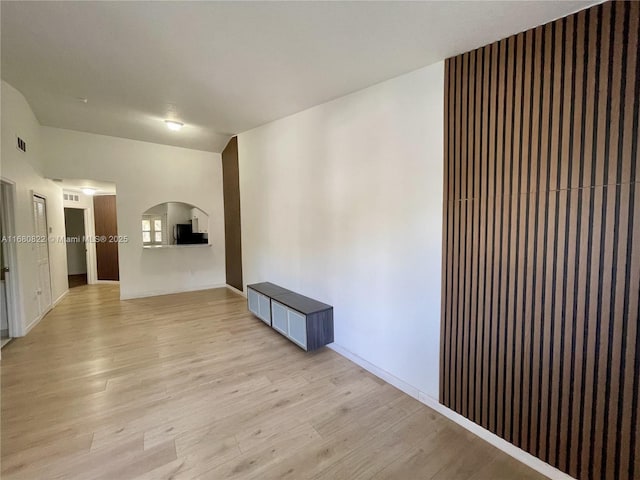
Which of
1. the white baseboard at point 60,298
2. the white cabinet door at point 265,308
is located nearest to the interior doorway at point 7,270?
the white baseboard at point 60,298

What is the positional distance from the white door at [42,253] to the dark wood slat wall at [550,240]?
21.3ft

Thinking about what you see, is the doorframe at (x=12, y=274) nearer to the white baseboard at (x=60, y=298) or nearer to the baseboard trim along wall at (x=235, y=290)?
the white baseboard at (x=60, y=298)

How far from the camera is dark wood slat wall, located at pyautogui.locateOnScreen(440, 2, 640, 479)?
5.31ft

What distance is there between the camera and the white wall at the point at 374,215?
2.57 m

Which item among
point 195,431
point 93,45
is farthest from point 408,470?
point 93,45

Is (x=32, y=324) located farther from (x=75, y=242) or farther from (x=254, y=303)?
(x=75, y=242)

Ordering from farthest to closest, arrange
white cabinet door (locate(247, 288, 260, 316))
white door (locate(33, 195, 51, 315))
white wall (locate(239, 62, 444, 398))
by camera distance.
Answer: white door (locate(33, 195, 51, 315)) → white cabinet door (locate(247, 288, 260, 316)) → white wall (locate(239, 62, 444, 398))

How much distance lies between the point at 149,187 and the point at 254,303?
3.86m

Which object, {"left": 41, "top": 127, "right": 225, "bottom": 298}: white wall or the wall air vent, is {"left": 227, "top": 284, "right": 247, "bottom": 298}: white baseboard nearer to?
{"left": 41, "top": 127, "right": 225, "bottom": 298}: white wall

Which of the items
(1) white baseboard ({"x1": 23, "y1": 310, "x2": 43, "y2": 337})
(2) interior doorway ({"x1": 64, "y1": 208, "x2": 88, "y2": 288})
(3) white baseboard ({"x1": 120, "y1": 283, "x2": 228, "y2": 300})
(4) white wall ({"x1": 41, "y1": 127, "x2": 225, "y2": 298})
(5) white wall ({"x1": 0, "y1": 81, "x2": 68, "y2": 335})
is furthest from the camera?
(2) interior doorway ({"x1": 64, "y1": 208, "x2": 88, "y2": 288})

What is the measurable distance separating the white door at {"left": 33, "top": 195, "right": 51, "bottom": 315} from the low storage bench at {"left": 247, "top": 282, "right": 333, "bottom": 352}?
4.00 metres

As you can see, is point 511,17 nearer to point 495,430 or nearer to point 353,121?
point 353,121

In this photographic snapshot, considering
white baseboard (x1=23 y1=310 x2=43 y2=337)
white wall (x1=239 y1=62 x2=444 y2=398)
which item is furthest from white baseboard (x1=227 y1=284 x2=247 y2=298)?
white baseboard (x1=23 y1=310 x2=43 y2=337)

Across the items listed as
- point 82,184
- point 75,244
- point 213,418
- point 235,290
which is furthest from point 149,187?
point 213,418
